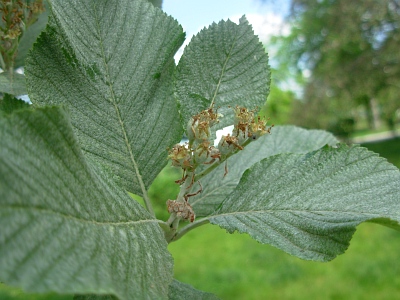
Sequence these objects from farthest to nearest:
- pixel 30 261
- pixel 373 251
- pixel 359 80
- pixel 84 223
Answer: pixel 359 80 → pixel 373 251 → pixel 84 223 → pixel 30 261

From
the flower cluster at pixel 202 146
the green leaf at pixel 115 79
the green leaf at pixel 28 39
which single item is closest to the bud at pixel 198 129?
the flower cluster at pixel 202 146

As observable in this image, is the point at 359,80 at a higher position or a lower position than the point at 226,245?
higher

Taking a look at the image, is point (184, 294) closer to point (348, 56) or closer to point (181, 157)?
point (181, 157)

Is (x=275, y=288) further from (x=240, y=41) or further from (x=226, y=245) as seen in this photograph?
(x=240, y=41)

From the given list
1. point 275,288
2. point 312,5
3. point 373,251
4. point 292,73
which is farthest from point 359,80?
point 275,288

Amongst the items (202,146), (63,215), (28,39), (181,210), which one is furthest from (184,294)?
(28,39)

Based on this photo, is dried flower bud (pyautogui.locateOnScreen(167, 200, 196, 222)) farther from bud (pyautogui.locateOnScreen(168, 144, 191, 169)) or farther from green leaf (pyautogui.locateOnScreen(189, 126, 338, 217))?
green leaf (pyautogui.locateOnScreen(189, 126, 338, 217))

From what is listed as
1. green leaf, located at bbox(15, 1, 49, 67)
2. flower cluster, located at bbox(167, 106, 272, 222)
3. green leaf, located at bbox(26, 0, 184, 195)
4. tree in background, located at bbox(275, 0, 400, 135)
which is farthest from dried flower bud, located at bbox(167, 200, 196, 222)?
tree in background, located at bbox(275, 0, 400, 135)
